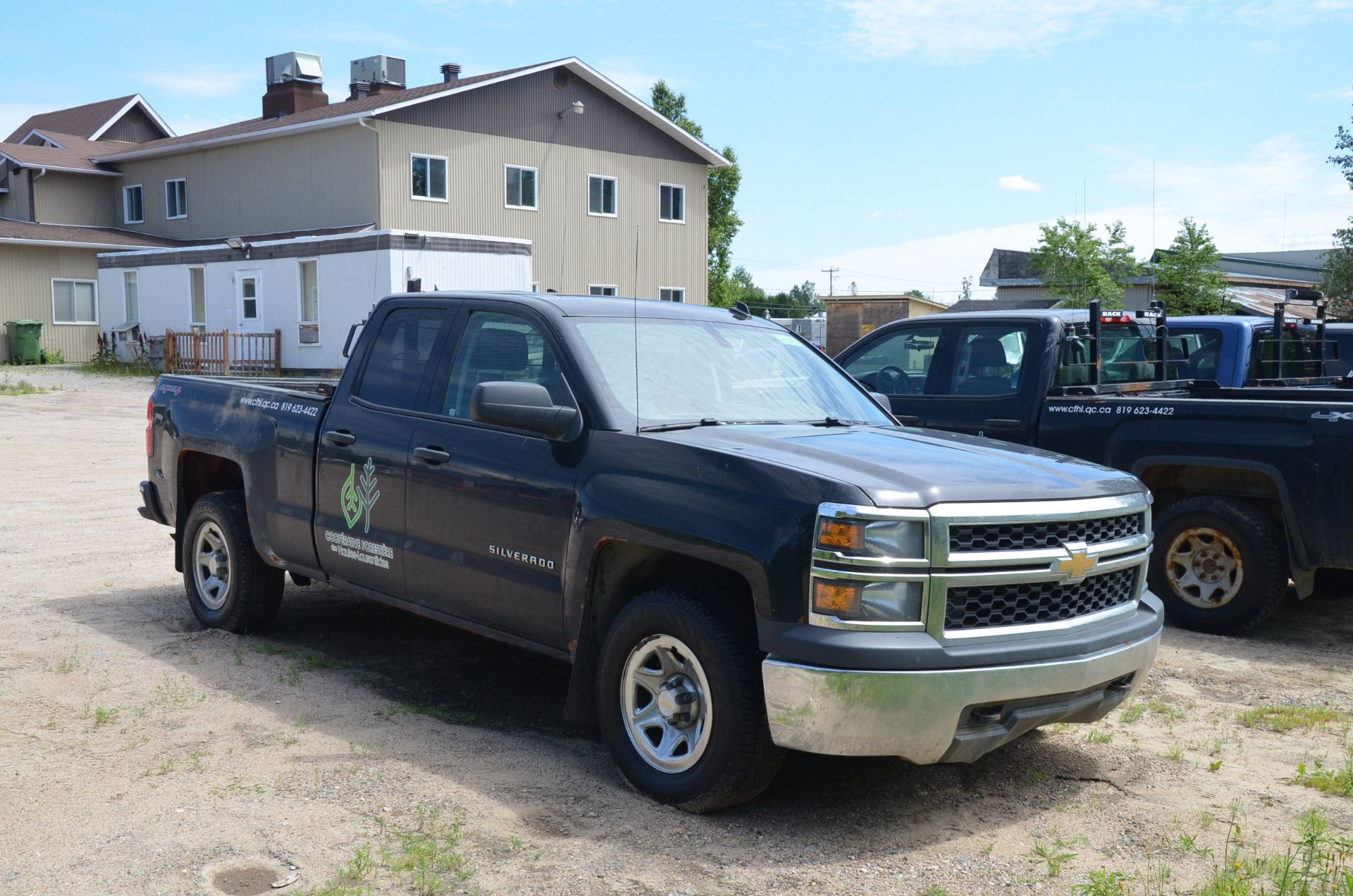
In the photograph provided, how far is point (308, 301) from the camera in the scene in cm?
3075

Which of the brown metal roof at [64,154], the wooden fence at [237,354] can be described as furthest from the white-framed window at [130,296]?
the brown metal roof at [64,154]

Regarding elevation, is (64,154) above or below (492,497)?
above

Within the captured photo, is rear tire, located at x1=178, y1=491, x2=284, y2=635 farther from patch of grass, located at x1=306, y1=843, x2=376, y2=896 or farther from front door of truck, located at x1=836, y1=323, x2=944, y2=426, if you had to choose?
front door of truck, located at x1=836, y1=323, x2=944, y2=426

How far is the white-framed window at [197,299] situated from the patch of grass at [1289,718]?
3190 centimetres

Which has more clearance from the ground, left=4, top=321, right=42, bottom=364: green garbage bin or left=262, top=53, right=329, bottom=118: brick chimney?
left=262, top=53, right=329, bottom=118: brick chimney

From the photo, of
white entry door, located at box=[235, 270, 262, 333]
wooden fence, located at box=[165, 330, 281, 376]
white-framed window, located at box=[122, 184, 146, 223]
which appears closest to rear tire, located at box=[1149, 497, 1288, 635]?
wooden fence, located at box=[165, 330, 281, 376]

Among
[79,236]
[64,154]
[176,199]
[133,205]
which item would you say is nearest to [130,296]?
[79,236]

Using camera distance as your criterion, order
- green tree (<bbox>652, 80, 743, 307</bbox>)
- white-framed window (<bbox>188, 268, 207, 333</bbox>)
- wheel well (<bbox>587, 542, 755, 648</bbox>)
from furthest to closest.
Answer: green tree (<bbox>652, 80, 743, 307</bbox>) → white-framed window (<bbox>188, 268, 207, 333</bbox>) → wheel well (<bbox>587, 542, 755, 648</bbox>)

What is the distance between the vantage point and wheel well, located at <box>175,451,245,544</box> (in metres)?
7.45

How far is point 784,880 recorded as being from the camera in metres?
4.03

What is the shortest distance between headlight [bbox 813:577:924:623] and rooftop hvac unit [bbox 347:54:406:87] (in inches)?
1539

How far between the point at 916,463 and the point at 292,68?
3934 centimetres

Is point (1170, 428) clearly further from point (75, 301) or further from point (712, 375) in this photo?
point (75, 301)

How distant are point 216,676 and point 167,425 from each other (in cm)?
193
